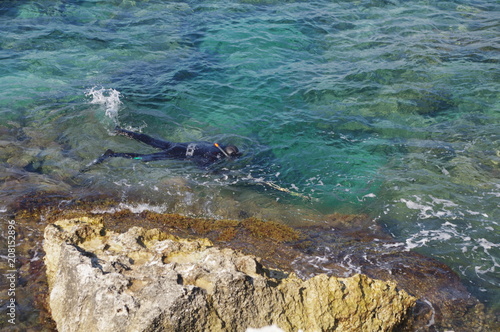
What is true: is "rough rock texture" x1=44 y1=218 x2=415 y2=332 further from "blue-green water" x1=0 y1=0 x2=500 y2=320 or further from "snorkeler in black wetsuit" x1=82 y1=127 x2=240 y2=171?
"snorkeler in black wetsuit" x1=82 y1=127 x2=240 y2=171

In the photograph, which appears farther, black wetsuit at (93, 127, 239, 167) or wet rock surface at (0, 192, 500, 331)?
black wetsuit at (93, 127, 239, 167)

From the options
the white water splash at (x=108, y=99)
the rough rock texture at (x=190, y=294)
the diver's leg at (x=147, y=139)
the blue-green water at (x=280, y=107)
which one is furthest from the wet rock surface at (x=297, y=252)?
the white water splash at (x=108, y=99)

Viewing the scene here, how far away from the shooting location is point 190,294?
441 cm

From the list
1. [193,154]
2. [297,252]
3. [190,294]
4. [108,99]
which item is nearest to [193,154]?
[193,154]

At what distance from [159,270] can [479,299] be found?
502 centimetres

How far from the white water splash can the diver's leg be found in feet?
2.74

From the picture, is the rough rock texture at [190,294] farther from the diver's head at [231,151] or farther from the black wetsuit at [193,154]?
the diver's head at [231,151]

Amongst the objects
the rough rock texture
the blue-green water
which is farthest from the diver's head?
the rough rock texture

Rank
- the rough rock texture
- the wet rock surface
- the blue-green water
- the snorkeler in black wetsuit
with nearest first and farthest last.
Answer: the rough rock texture → the wet rock surface → the blue-green water → the snorkeler in black wetsuit

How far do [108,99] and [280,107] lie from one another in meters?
5.26

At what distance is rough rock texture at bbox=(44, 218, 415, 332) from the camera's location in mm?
4336

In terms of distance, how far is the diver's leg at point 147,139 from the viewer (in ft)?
35.5

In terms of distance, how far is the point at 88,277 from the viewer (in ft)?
15.4

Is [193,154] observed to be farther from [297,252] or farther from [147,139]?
[297,252]
